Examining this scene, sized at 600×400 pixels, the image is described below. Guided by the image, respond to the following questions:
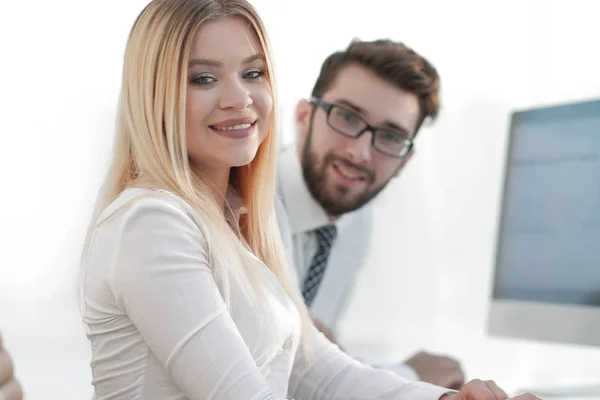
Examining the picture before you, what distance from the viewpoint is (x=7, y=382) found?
3.22ft

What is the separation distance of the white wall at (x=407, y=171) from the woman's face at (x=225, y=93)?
4.35 feet

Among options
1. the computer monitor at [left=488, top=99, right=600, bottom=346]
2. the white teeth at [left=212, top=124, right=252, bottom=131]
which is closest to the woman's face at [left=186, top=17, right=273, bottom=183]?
the white teeth at [left=212, top=124, right=252, bottom=131]

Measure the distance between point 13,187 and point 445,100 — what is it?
169cm

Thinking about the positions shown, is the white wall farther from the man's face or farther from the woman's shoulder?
the woman's shoulder

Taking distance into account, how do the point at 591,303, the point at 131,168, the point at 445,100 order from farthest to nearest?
1. the point at 445,100
2. the point at 591,303
3. the point at 131,168

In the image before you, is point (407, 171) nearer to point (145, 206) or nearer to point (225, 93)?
point (225, 93)

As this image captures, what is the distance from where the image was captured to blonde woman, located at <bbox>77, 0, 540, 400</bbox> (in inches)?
33.1

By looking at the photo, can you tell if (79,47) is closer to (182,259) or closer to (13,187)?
(13,187)

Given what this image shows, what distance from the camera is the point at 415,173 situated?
324 centimetres

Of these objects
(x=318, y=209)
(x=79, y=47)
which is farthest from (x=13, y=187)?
(x=318, y=209)

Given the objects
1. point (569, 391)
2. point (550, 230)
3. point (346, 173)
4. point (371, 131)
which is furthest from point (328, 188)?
point (569, 391)

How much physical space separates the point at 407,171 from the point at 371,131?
4.62 ft

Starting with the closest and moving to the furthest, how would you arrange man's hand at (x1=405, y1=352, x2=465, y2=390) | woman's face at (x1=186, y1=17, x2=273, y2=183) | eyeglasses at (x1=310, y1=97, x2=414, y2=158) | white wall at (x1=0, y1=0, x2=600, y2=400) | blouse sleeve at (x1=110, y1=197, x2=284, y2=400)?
blouse sleeve at (x1=110, y1=197, x2=284, y2=400) → woman's face at (x1=186, y1=17, x2=273, y2=183) → man's hand at (x1=405, y1=352, x2=465, y2=390) → eyeglasses at (x1=310, y1=97, x2=414, y2=158) → white wall at (x1=0, y1=0, x2=600, y2=400)

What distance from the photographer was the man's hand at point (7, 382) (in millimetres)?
964
